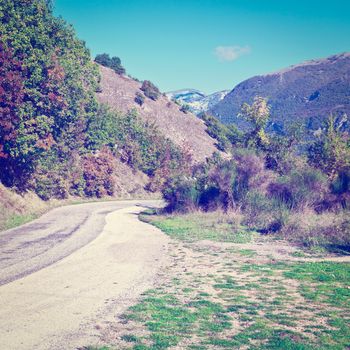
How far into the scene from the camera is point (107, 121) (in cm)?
4666

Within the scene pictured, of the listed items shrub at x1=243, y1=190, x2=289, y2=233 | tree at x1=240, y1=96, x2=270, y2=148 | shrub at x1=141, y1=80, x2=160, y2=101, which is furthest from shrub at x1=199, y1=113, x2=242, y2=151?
shrub at x1=243, y1=190, x2=289, y2=233

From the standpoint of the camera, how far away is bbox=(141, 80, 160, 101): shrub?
3131 inches

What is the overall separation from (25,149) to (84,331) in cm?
2306

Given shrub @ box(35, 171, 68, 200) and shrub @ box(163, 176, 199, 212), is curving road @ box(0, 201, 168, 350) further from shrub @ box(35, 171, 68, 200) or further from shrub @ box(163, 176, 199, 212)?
shrub @ box(35, 171, 68, 200)

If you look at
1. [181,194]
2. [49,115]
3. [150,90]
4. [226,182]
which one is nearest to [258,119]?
[226,182]

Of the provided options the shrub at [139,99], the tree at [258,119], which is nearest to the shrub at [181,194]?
the tree at [258,119]

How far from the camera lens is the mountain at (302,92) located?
270 ft

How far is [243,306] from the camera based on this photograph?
8555 millimetres

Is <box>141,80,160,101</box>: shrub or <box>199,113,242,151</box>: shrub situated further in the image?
<box>199,113,242,151</box>: shrub

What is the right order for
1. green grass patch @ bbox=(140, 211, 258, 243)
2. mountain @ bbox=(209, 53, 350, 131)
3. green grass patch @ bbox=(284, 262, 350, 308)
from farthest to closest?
mountain @ bbox=(209, 53, 350, 131) < green grass patch @ bbox=(140, 211, 258, 243) < green grass patch @ bbox=(284, 262, 350, 308)

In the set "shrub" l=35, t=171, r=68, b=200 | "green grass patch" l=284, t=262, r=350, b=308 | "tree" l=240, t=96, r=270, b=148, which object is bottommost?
"green grass patch" l=284, t=262, r=350, b=308

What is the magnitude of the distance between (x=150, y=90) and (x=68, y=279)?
73.1 metres

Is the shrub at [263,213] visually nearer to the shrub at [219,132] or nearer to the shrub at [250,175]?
the shrub at [250,175]

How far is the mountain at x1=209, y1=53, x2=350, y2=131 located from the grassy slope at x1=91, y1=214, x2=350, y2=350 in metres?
55.7
